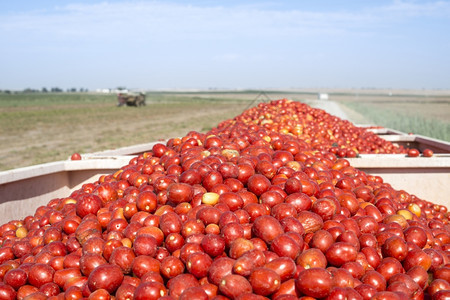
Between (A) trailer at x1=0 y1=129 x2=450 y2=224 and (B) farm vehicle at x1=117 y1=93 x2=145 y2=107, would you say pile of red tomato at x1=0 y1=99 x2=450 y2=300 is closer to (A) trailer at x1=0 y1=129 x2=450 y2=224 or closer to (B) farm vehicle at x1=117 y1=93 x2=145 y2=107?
(A) trailer at x1=0 y1=129 x2=450 y2=224

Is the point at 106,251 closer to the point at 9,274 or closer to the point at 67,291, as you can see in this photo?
the point at 67,291

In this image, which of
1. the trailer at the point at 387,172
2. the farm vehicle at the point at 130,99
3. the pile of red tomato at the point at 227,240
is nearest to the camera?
the pile of red tomato at the point at 227,240

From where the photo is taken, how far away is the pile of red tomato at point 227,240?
2.43 meters

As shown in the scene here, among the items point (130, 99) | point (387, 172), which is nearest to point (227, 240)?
point (387, 172)

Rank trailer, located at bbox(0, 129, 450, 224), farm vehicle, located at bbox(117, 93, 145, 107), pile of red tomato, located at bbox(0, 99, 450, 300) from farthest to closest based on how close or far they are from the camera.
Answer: farm vehicle, located at bbox(117, 93, 145, 107) < trailer, located at bbox(0, 129, 450, 224) < pile of red tomato, located at bbox(0, 99, 450, 300)

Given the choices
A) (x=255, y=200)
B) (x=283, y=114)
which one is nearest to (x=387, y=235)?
(x=255, y=200)

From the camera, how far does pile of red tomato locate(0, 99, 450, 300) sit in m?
2.43

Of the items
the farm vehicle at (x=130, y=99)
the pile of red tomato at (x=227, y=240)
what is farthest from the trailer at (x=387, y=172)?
the farm vehicle at (x=130, y=99)

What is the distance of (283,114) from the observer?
8219 mm

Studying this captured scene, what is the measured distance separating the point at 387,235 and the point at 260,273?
1.31m

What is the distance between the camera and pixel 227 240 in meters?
2.71

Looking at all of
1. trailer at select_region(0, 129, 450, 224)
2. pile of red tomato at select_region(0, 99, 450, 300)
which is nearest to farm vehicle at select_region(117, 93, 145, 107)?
trailer at select_region(0, 129, 450, 224)

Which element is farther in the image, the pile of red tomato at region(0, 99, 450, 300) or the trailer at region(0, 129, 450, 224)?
the trailer at region(0, 129, 450, 224)

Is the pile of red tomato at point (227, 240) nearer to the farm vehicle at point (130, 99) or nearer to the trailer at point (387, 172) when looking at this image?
the trailer at point (387, 172)
